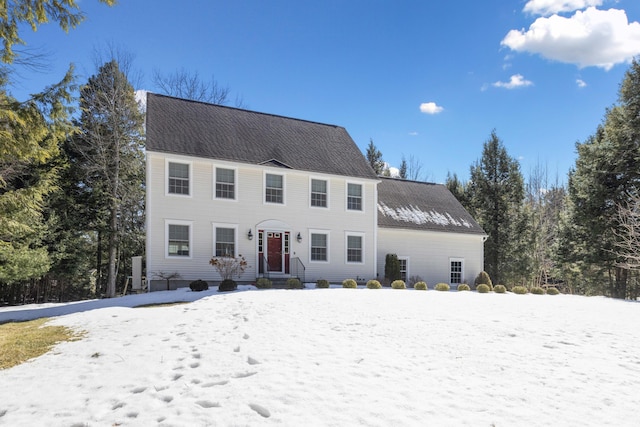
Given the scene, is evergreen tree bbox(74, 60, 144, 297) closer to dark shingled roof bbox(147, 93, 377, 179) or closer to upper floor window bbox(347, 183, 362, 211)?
dark shingled roof bbox(147, 93, 377, 179)

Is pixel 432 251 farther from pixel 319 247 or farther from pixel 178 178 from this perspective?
pixel 178 178

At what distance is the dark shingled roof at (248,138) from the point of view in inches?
720

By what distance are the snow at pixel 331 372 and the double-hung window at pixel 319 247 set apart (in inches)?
383

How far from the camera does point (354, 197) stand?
21125 millimetres

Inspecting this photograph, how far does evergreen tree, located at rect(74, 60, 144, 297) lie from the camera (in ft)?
76.7

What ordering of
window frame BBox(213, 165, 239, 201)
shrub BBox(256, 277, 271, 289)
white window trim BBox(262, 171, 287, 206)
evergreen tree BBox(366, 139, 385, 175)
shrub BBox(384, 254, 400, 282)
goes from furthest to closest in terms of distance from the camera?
1. evergreen tree BBox(366, 139, 385, 175)
2. shrub BBox(384, 254, 400, 282)
3. white window trim BBox(262, 171, 287, 206)
4. window frame BBox(213, 165, 239, 201)
5. shrub BBox(256, 277, 271, 289)

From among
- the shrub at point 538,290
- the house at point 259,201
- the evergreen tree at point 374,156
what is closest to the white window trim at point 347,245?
the house at point 259,201

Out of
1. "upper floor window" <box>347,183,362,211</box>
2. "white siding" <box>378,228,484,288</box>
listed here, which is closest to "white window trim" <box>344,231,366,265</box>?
"upper floor window" <box>347,183,362,211</box>

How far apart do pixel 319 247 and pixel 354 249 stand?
191cm

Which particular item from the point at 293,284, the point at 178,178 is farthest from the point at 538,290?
the point at 178,178

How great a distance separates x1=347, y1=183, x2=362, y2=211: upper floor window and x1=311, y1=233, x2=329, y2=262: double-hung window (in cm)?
209

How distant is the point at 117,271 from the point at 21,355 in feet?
70.1

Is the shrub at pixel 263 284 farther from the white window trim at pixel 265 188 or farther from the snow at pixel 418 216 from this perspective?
the snow at pixel 418 216

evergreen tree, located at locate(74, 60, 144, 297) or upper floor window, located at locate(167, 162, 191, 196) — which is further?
evergreen tree, located at locate(74, 60, 144, 297)
